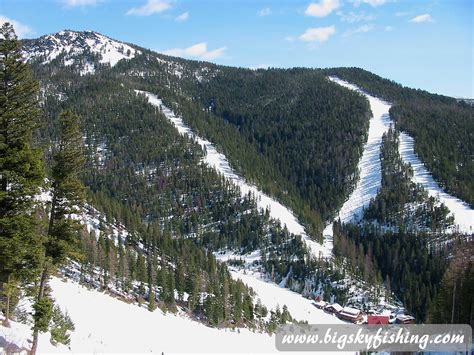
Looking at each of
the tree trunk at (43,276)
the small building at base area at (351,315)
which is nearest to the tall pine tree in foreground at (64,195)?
the tree trunk at (43,276)

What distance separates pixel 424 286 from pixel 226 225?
8821cm

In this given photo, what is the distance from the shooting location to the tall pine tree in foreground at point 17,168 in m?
21.6

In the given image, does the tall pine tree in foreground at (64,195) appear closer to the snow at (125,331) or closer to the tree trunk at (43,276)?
the tree trunk at (43,276)

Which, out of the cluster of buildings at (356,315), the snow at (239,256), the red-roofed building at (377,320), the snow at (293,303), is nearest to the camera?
the red-roofed building at (377,320)

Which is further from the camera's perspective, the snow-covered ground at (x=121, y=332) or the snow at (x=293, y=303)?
the snow at (x=293, y=303)

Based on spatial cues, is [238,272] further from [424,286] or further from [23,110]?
[23,110]

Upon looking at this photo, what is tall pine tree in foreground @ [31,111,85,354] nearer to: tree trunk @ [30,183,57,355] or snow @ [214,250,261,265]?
tree trunk @ [30,183,57,355]

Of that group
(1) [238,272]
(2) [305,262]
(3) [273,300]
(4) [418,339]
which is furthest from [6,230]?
(2) [305,262]

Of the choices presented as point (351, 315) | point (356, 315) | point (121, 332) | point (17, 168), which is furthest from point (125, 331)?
point (351, 315)

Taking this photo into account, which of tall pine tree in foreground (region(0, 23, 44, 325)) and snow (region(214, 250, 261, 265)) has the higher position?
tall pine tree in foreground (region(0, 23, 44, 325))

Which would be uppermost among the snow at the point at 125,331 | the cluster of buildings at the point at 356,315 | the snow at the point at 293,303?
the snow at the point at 125,331

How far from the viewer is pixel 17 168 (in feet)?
71.5

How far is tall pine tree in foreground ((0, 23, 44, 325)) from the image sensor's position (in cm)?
2159

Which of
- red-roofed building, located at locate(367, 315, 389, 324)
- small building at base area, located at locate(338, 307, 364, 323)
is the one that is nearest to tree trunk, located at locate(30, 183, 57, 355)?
red-roofed building, located at locate(367, 315, 389, 324)
